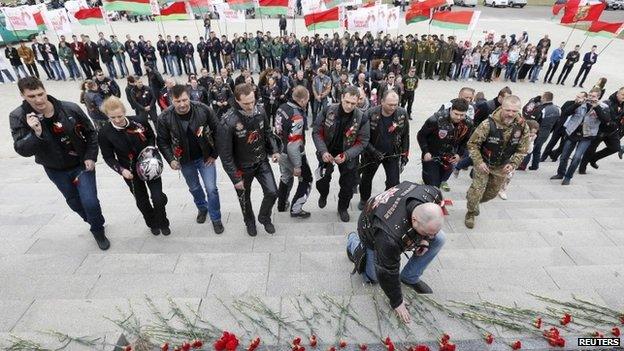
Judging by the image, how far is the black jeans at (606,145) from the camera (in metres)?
6.67

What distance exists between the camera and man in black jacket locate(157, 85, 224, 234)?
416 centimetres

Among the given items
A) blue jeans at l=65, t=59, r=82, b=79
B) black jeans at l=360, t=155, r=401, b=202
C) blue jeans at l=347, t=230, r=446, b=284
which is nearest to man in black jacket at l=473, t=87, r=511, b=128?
black jeans at l=360, t=155, r=401, b=202

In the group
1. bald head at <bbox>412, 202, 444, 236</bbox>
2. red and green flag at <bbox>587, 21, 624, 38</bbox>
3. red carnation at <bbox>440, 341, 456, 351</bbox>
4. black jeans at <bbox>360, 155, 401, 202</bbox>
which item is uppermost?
red and green flag at <bbox>587, 21, 624, 38</bbox>

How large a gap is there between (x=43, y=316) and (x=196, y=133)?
2.30 m

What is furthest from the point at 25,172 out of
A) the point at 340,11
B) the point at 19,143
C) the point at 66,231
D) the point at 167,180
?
the point at 340,11

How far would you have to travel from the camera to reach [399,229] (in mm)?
2783

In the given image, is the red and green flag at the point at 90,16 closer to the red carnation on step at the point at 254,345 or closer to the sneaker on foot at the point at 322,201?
the sneaker on foot at the point at 322,201

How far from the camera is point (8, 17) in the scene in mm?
13656

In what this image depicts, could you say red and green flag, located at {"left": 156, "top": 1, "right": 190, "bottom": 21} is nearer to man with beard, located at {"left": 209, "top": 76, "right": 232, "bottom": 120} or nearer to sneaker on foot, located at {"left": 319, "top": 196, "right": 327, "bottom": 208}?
man with beard, located at {"left": 209, "top": 76, "right": 232, "bottom": 120}

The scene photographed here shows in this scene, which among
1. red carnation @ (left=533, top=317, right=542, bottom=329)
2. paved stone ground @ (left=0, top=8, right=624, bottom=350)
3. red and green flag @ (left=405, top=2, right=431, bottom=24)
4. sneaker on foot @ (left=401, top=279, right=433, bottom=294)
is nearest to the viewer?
red carnation @ (left=533, top=317, right=542, bottom=329)

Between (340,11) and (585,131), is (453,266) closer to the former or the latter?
(585,131)

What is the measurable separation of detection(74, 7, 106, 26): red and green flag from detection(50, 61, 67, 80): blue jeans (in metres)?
2.40

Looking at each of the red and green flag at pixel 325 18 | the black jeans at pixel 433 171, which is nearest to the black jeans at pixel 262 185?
the black jeans at pixel 433 171

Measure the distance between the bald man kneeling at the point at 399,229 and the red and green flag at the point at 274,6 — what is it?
520 inches
